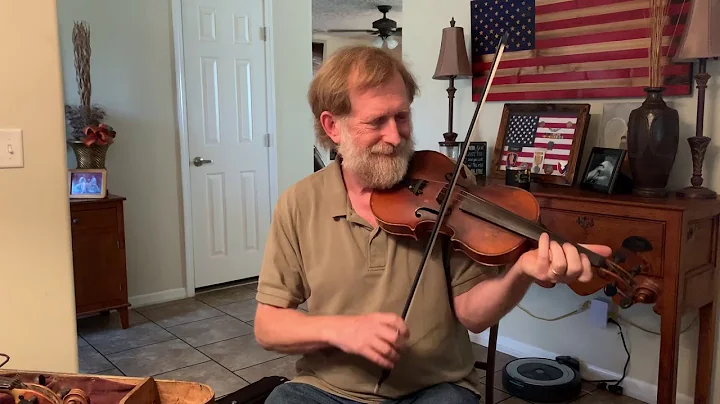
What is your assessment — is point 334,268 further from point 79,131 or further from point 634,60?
point 79,131

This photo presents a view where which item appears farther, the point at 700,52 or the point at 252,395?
the point at 700,52

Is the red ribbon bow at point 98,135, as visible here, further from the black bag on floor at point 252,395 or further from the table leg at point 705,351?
the table leg at point 705,351

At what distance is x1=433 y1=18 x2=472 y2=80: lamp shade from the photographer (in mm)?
2600

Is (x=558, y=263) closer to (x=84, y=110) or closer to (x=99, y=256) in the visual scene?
(x=99, y=256)

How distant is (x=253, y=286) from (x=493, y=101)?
87.0 inches

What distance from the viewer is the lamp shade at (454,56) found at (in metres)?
2.60

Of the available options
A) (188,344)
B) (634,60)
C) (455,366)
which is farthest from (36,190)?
(634,60)

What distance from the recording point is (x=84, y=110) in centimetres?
318

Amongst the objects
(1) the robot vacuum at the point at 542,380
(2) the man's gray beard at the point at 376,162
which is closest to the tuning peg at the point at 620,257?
(2) the man's gray beard at the point at 376,162

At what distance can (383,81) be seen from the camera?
1.32 metres

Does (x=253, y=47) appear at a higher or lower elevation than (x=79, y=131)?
higher

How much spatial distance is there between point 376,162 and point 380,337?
0.44 m

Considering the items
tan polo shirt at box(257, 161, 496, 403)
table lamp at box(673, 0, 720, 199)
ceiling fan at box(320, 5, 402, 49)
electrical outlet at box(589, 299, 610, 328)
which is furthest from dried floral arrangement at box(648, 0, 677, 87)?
ceiling fan at box(320, 5, 402, 49)

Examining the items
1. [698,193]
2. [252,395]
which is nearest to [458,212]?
[252,395]
